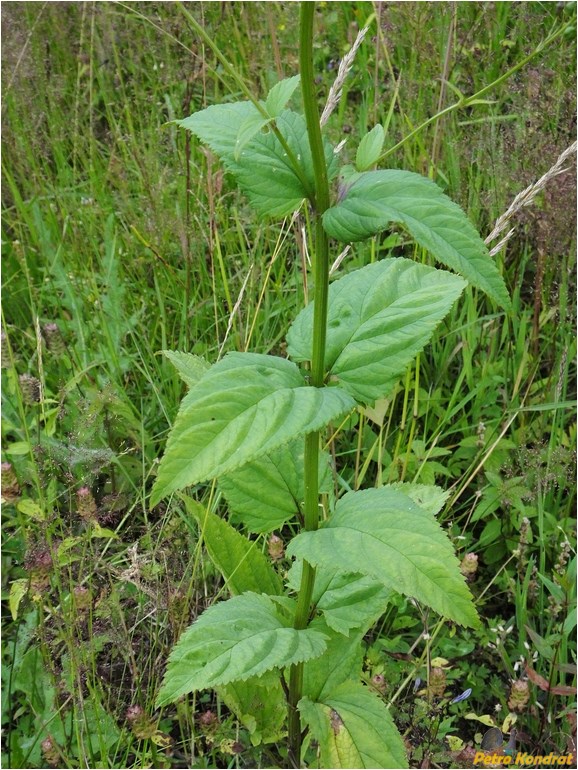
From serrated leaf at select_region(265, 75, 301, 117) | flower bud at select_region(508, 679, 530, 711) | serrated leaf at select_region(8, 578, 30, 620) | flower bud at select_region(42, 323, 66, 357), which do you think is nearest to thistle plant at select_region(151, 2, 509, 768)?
serrated leaf at select_region(265, 75, 301, 117)

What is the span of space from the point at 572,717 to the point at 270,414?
0.99m

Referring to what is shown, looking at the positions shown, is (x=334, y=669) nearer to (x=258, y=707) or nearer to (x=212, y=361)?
(x=258, y=707)

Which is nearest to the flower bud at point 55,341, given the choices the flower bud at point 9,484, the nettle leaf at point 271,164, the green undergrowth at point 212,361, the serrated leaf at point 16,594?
the green undergrowth at point 212,361

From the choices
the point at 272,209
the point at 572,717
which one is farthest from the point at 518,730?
the point at 272,209

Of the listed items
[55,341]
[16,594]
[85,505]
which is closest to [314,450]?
[85,505]

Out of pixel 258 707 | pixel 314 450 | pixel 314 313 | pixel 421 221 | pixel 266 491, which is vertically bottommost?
pixel 258 707

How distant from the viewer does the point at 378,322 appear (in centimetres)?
125

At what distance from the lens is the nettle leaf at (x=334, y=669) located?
5.04ft

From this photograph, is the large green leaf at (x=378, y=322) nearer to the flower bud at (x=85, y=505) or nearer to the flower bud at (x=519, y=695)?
the flower bud at (x=85, y=505)

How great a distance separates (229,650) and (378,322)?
0.60 meters

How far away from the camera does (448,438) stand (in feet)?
7.29

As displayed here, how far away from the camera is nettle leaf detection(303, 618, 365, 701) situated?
1.54 meters

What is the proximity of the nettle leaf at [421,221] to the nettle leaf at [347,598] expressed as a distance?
2.04 feet

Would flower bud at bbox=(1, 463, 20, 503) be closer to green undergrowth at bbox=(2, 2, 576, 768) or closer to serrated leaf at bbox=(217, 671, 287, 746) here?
green undergrowth at bbox=(2, 2, 576, 768)
